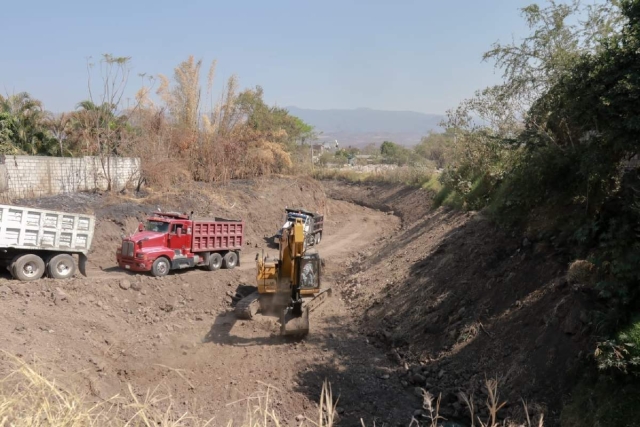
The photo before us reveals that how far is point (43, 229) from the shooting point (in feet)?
47.7

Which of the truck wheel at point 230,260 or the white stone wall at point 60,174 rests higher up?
the white stone wall at point 60,174

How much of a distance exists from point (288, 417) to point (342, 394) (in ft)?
4.19

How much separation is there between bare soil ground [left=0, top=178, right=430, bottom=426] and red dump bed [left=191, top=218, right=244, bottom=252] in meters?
0.95

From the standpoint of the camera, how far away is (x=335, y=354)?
11969 millimetres

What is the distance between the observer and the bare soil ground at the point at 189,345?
9883mm

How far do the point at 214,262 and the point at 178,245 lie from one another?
164cm

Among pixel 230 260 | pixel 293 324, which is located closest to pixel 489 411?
pixel 293 324

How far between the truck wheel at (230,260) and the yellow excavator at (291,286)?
428 centimetres

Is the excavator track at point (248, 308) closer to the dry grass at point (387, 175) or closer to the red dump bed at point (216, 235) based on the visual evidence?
the red dump bed at point (216, 235)

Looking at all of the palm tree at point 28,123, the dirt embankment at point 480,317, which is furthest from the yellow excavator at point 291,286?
the palm tree at point 28,123

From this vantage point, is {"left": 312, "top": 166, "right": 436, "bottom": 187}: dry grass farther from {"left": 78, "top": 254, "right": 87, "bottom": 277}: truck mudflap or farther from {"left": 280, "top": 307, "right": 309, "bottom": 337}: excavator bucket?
{"left": 280, "top": 307, "right": 309, "bottom": 337}: excavator bucket

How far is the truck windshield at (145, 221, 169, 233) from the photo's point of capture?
1739cm

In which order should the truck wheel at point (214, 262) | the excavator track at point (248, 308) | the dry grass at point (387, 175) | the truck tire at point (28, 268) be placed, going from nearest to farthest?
the excavator track at point (248, 308) < the truck tire at point (28, 268) < the truck wheel at point (214, 262) < the dry grass at point (387, 175)

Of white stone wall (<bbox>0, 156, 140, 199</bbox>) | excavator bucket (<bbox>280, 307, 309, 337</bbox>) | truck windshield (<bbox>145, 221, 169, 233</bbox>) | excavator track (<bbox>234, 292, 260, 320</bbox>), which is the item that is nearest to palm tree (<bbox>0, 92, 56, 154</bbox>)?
white stone wall (<bbox>0, 156, 140, 199</bbox>)
